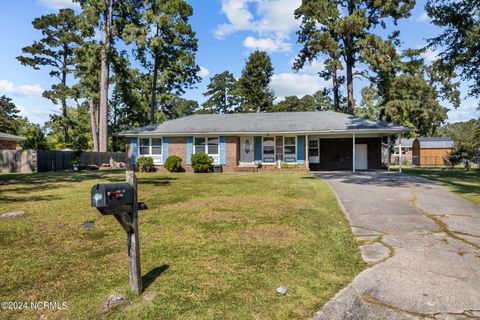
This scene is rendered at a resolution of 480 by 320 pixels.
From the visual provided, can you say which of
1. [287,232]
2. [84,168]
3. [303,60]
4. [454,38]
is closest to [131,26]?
[84,168]

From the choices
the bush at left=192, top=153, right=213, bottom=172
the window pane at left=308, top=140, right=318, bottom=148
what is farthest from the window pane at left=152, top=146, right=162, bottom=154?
the window pane at left=308, top=140, right=318, bottom=148

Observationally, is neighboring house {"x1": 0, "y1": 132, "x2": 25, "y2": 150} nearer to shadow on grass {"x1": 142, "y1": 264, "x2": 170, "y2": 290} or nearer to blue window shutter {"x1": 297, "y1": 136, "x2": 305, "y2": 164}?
blue window shutter {"x1": 297, "y1": 136, "x2": 305, "y2": 164}

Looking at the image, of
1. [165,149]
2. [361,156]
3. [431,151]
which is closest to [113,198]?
[165,149]

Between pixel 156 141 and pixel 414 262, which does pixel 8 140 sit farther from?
pixel 414 262

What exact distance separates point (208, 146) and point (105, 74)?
12.7 m

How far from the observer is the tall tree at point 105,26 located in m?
28.6

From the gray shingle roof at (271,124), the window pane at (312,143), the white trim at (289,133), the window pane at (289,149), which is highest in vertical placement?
the gray shingle roof at (271,124)

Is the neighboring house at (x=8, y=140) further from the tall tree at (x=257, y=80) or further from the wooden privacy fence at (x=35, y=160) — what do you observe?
the tall tree at (x=257, y=80)

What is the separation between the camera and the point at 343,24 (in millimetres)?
26859

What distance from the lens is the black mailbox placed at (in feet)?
10.9

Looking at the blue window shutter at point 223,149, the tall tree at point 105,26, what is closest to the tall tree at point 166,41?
the tall tree at point 105,26

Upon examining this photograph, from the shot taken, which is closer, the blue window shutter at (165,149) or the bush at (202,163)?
the bush at (202,163)

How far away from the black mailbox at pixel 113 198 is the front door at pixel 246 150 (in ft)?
67.0

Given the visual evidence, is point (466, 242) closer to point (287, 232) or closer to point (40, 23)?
point (287, 232)
